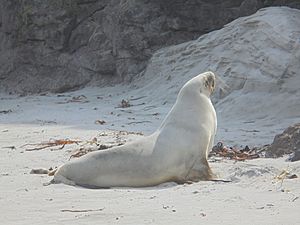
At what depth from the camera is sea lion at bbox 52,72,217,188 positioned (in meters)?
6.93

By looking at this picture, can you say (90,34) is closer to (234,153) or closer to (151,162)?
(234,153)

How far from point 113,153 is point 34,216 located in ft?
6.15

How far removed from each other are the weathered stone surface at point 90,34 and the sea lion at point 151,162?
1217 cm

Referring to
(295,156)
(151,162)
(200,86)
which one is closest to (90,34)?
(200,86)

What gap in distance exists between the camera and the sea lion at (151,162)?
22.7 feet

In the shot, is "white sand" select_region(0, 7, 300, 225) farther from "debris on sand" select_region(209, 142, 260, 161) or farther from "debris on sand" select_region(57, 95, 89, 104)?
"debris on sand" select_region(209, 142, 260, 161)

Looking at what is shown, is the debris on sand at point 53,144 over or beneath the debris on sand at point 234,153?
beneath

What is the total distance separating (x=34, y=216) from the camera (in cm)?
526

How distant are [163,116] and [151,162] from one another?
6449 mm

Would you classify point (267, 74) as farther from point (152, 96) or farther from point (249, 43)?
point (152, 96)

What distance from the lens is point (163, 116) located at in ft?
44.1

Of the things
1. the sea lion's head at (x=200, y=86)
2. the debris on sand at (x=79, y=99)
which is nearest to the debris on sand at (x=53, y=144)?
the sea lion's head at (x=200, y=86)

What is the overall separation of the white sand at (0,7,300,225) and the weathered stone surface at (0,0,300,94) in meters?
1.07

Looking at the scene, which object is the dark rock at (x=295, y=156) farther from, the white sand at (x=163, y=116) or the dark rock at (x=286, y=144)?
the dark rock at (x=286, y=144)
